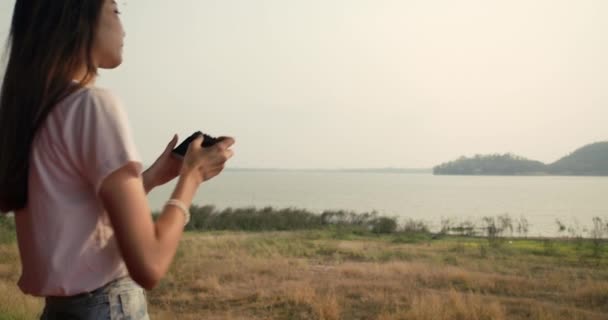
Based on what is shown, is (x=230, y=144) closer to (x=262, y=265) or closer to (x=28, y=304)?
(x=28, y=304)

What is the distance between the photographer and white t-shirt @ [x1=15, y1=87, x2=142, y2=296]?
2.65ft

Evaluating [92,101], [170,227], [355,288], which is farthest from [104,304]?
[355,288]

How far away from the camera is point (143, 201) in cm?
81

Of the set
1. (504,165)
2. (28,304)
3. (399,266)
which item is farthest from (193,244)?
(504,165)

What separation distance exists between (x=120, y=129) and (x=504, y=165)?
135 meters

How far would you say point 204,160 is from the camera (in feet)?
3.04

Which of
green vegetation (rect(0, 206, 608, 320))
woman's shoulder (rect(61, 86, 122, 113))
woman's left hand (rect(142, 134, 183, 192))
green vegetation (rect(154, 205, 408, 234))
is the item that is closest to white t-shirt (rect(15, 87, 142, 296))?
woman's shoulder (rect(61, 86, 122, 113))

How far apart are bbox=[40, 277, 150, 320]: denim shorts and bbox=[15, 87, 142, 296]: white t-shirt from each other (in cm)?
2

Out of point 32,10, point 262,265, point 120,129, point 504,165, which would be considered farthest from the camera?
point 504,165

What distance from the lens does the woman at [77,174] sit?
795 mm

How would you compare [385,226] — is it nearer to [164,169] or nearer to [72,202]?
[164,169]

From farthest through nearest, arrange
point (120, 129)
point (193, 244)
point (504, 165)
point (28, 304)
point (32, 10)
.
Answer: point (504, 165) → point (193, 244) → point (28, 304) → point (32, 10) → point (120, 129)

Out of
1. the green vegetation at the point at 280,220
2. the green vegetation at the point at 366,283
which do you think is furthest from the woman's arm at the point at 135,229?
the green vegetation at the point at 280,220

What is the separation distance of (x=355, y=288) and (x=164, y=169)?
9.51m
